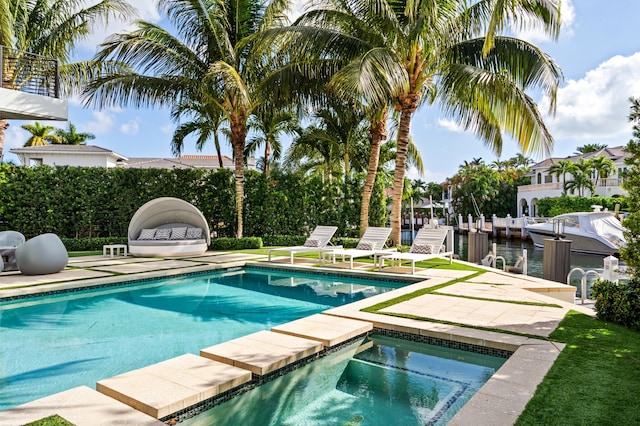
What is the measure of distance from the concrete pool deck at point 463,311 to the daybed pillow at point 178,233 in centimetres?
227

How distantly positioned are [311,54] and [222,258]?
668 centimetres

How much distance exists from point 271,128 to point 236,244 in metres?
6.55

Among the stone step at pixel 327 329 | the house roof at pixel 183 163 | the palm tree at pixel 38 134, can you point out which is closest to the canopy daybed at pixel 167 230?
the stone step at pixel 327 329

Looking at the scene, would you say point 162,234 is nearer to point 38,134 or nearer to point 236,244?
point 236,244

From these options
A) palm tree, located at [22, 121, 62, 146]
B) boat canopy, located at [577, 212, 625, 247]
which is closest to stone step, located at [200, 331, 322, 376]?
boat canopy, located at [577, 212, 625, 247]

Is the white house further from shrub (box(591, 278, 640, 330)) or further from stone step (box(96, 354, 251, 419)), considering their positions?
shrub (box(591, 278, 640, 330))

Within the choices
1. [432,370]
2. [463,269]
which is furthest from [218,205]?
[432,370]

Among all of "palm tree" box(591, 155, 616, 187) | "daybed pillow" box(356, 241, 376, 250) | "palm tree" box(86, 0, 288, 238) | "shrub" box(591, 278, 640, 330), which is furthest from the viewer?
"palm tree" box(591, 155, 616, 187)

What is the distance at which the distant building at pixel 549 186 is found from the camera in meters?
42.3

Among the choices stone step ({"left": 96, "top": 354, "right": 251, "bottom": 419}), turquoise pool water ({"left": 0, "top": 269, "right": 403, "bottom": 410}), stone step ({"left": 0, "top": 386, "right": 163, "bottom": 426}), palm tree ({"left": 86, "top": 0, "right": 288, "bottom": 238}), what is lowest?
turquoise pool water ({"left": 0, "top": 269, "right": 403, "bottom": 410})

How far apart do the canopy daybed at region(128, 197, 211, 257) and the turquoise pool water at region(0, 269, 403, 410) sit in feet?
11.7

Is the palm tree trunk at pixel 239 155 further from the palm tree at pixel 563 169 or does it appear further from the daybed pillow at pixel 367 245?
the palm tree at pixel 563 169

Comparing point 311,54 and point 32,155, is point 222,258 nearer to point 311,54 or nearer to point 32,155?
point 311,54

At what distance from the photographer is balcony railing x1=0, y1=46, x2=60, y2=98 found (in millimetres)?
14266
